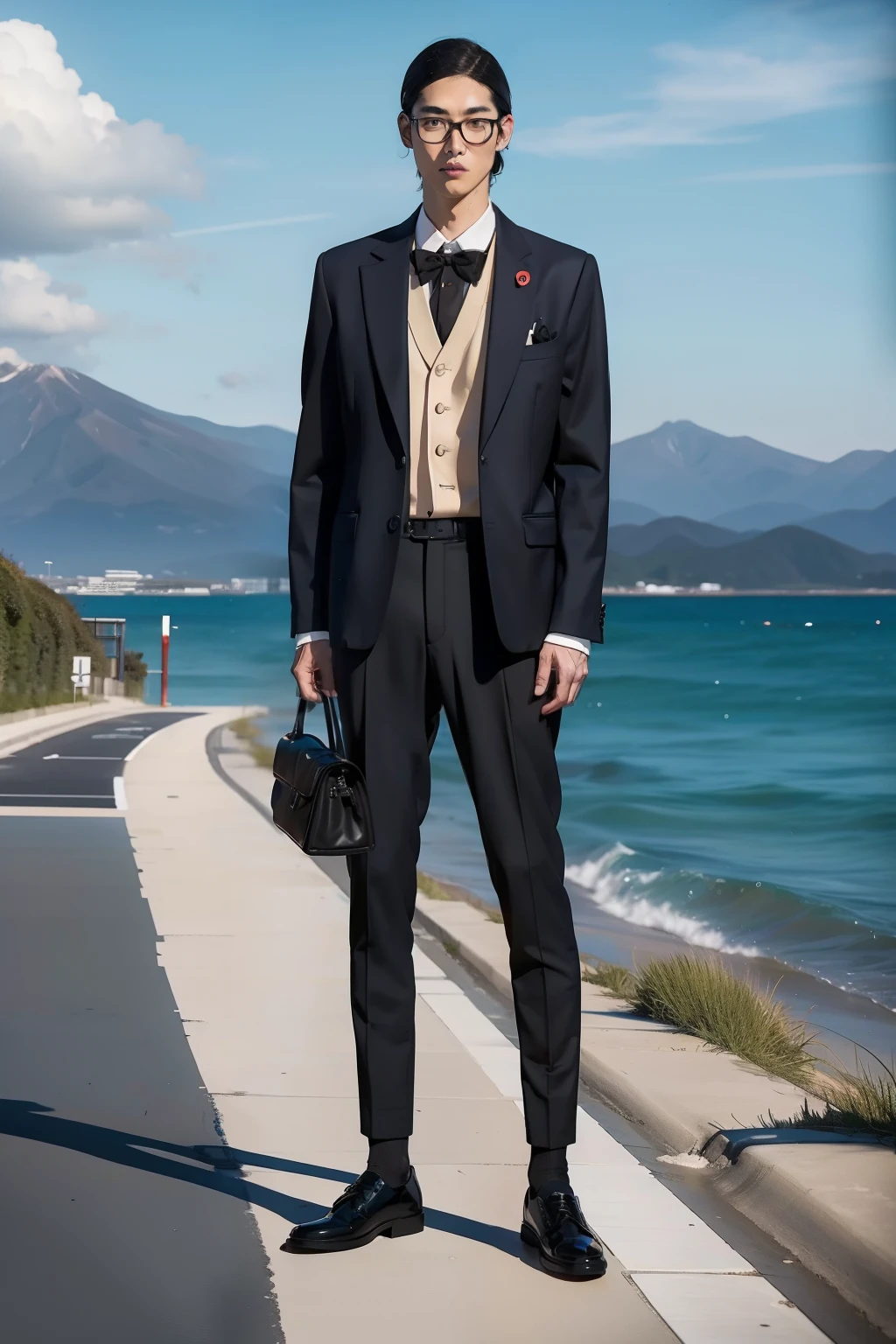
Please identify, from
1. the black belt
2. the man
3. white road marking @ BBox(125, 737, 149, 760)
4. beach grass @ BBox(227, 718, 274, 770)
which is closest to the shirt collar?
the man

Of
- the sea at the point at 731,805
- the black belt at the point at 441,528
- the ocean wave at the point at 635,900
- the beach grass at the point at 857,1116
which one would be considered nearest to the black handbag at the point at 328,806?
the black belt at the point at 441,528

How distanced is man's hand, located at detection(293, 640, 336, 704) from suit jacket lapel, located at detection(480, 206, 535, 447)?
0.53 m

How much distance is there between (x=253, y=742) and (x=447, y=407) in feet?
69.1

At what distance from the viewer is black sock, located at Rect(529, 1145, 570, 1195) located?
3234 mm

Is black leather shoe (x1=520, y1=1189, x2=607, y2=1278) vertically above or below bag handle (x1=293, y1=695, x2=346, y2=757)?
below

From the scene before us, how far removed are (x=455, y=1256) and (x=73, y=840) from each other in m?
7.40

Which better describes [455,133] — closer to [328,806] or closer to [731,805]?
[328,806]

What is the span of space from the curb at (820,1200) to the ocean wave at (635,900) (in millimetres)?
7154

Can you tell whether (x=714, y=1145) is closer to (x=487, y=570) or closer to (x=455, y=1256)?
(x=455, y=1256)

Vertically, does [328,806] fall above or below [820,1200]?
above

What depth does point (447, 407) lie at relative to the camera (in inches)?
126

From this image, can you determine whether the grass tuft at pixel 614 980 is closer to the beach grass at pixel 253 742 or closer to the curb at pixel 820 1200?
the curb at pixel 820 1200

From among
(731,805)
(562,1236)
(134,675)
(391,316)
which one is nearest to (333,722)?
(391,316)

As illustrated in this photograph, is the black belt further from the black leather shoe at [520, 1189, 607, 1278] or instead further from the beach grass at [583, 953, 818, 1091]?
A: the beach grass at [583, 953, 818, 1091]
